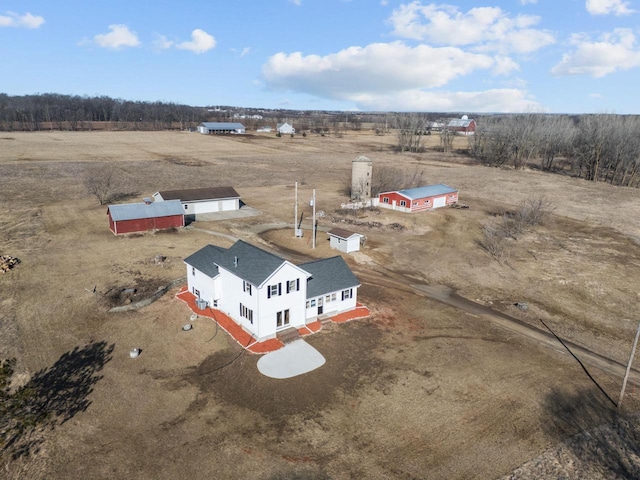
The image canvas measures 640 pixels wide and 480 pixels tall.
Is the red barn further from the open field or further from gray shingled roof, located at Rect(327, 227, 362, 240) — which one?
gray shingled roof, located at Rect(327, 227, 362, 240)

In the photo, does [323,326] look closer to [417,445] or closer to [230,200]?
[417,445]

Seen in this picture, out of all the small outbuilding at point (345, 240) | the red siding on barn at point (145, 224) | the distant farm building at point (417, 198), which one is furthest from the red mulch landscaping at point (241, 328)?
the distant farm building at point (417, 198)

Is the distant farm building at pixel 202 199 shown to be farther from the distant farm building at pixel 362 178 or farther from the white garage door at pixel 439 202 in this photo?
the white garage door at pixel 439 202

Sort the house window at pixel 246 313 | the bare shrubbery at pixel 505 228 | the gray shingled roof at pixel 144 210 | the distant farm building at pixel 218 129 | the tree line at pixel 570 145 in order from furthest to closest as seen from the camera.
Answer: the distant farm building at pixel 218 129, the tree line at pixel 570 145, the gray shingled roof at pixel 144 210, the bare shrubbery at pixel 505 228, the house window at pixel 246 313

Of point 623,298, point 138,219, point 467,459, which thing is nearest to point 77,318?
point 138,219

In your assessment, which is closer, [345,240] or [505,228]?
[345,240]

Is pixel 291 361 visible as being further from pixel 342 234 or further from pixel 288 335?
pixel 342 234

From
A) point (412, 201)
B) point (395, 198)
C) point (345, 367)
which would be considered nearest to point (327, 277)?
point (345, 367)
